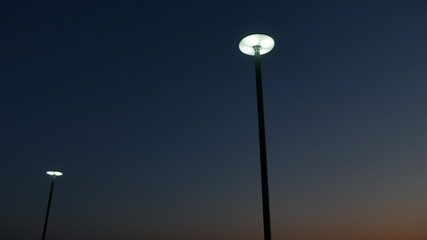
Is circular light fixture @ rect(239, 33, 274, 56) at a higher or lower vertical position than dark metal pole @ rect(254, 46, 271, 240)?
higher

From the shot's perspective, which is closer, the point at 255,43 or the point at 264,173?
the point at 264,173

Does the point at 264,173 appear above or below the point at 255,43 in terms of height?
below

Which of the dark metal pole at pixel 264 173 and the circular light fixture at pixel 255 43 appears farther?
the circular light fixture at pixel 255 43

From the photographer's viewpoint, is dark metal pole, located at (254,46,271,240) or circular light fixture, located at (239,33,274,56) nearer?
dark metal pole, located at (254,46,271,240)

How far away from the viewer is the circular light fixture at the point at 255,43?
8.08 meters

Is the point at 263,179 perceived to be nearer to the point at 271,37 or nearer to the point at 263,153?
the point at 263,153

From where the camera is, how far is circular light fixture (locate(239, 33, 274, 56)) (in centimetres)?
808

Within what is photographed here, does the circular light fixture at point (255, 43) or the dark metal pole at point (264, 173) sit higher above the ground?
the circular light fixture at point (255, 43)

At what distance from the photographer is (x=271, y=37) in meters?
8.08

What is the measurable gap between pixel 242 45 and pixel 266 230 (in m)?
4.17

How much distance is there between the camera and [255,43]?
8.21 metres

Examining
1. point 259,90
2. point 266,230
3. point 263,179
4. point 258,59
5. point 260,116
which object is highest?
point 258,59

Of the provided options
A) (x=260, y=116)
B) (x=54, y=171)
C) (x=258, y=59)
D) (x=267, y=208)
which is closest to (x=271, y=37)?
(x=258, y=59)

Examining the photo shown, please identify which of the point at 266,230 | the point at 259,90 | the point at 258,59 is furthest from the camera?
the point at 258,59
